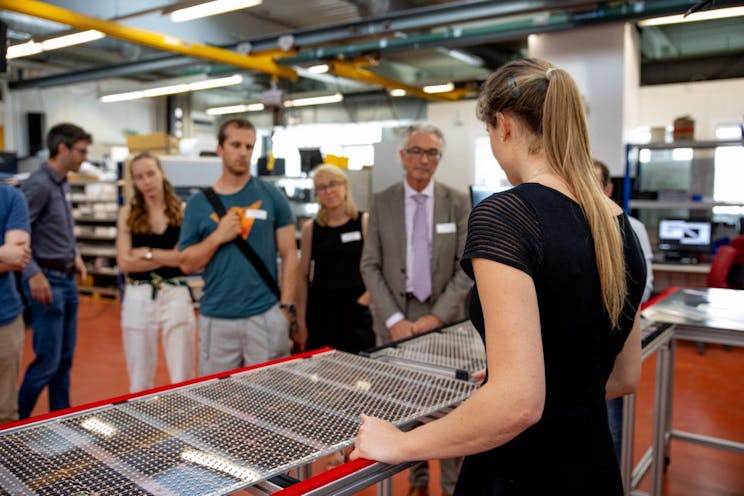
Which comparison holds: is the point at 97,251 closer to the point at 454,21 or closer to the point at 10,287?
the point at 454,21

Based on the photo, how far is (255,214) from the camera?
2.52 meters

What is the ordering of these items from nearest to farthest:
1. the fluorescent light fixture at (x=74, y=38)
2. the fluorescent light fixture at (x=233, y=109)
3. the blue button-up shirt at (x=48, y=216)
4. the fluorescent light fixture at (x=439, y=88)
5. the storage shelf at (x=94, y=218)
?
the blue button-up shirt at (x=48, y=216) → the fluorescent light fixture at (x=74, y=38) → the storage shelf at (x=94, y=218) → the fluorescent light fixture at (x=439, y=88) → the fluorescent light fixture at (x=233, y=109)

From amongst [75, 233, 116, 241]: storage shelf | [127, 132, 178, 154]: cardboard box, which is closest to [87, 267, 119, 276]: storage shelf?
[75, 233, 116, 241]: storage shelf

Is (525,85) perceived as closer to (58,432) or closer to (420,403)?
(420,403)

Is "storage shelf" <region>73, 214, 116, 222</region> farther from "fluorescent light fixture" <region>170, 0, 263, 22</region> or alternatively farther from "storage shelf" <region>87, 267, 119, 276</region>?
"fluorescent light fixture" <region>170, 0, 263, 22</region>

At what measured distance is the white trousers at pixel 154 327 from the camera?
3.07 m

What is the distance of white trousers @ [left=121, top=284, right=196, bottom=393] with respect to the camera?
307 centimetres

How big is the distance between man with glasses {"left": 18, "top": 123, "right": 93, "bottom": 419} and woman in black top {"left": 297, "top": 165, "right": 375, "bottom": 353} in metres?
1.36

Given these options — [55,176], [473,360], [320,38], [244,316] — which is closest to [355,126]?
[320,38]

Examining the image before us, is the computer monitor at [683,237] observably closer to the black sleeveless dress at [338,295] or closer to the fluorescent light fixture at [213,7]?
the black sleeveless dress at [338,295]

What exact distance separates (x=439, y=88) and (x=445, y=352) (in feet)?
31.2

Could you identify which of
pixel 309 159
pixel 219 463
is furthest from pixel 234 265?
pixel 309 159

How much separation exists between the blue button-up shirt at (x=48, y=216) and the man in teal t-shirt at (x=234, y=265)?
1.31 m

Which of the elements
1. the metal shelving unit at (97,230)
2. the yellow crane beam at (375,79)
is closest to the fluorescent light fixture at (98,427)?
the yellow crane beam at (375,79)
